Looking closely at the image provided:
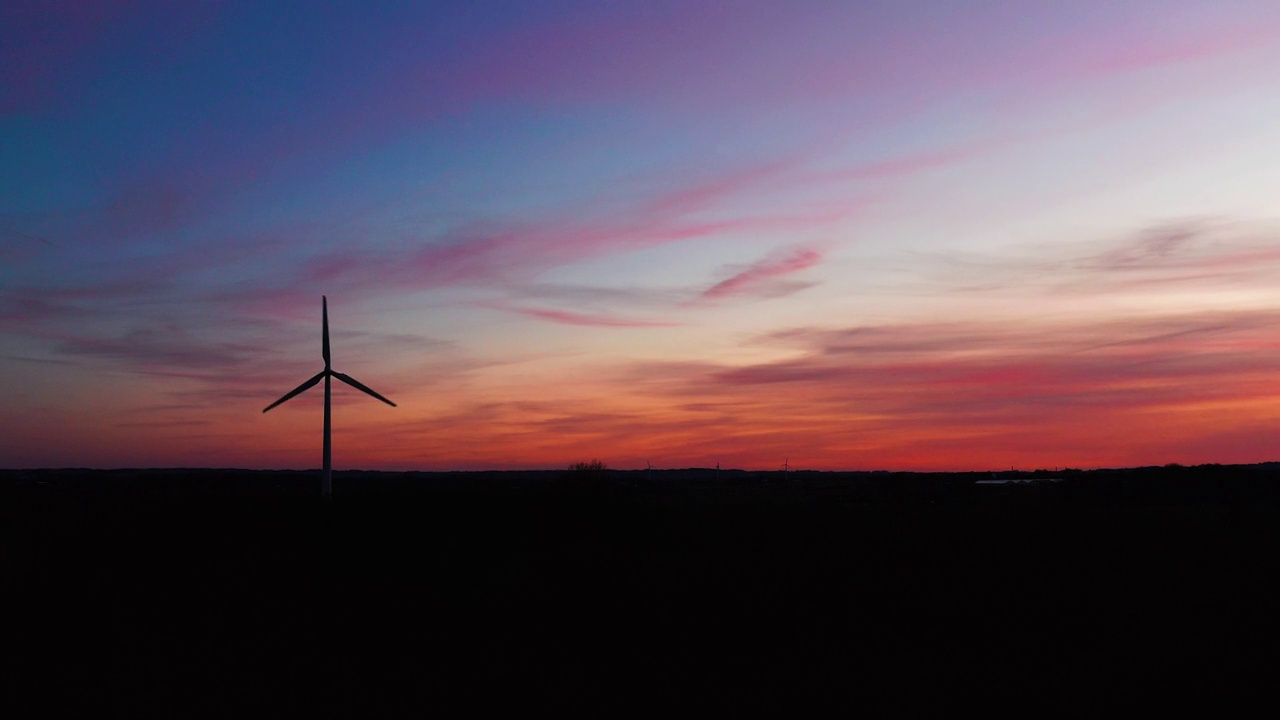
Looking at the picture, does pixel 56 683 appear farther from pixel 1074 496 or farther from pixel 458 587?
pixel 1074 496

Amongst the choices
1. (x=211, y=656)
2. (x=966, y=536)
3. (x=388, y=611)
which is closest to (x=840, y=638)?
(x=388, y=611)

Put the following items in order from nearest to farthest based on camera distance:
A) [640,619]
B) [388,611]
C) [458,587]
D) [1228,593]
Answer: [640,619] < [388,611] < [1228,593] < [458,587]

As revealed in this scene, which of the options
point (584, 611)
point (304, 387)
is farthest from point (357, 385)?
point (584, 611)

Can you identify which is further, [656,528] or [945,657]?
[656,528]

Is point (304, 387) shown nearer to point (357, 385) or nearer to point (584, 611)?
point (357, 385)

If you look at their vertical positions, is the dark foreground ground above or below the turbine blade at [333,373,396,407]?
below

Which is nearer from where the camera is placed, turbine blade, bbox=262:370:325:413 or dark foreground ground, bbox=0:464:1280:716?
dark foreground ground, bbox=0:464:1280:716

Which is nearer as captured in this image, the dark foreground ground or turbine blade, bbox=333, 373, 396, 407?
the dark foreground ground

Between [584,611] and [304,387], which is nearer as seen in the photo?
[584,611]
